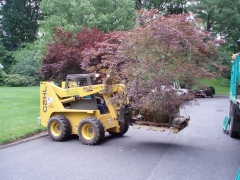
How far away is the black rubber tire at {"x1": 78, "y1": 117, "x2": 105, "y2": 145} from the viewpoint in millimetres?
8375

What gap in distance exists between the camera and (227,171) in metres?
6.34

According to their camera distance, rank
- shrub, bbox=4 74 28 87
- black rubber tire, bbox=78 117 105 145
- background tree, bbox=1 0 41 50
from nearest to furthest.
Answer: black rubber tire, bbox=78 117 105 145 < shrub, bbox=4 74 28 87 < background tree, bbox=1 0 41 50

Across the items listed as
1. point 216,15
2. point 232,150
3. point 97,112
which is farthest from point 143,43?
point 216,15

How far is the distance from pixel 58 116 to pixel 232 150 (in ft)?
16.8

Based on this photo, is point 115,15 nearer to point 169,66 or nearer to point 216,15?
point 169,66

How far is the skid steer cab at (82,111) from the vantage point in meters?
8.57

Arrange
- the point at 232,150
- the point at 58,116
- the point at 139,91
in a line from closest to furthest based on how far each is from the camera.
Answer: the point at 139,91 → the point at 232,150 → the point at 58,116

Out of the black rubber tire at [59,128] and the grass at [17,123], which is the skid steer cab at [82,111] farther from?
the grass at [17,123]

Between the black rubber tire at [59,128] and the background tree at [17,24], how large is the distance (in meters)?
42.8

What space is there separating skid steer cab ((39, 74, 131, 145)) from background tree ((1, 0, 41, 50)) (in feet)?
140

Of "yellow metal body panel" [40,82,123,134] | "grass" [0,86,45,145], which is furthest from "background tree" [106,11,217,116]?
"grass" [0,86,45,145]

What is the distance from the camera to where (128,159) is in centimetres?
718

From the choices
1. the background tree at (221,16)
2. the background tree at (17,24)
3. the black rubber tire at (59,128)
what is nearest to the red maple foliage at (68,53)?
the black rubber tire at (59,128)

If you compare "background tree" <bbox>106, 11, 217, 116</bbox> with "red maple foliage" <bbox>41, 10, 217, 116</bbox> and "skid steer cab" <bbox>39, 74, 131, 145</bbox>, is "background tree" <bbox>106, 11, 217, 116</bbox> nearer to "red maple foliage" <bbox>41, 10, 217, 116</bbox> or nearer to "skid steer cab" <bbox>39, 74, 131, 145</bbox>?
"red maple foliage" <bbox>41, 10, 217, 116</bbox>
